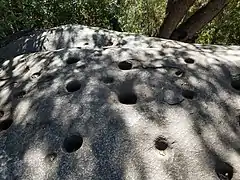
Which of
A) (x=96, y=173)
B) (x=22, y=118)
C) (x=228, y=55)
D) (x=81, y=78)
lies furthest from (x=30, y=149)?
(x=228, y=55)

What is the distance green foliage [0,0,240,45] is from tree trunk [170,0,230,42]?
97 centimetres

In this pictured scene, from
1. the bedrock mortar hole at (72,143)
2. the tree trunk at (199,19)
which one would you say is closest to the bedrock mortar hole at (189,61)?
the bedrock mortar hole at (72,143)

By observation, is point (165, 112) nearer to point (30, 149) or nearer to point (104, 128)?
point (104, 128)

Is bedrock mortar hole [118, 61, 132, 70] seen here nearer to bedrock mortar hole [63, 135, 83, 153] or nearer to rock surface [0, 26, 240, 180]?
rock surface [0, 26, 240, 180]

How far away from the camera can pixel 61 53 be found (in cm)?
246

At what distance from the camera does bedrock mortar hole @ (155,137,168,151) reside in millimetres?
1748

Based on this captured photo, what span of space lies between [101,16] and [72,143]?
13.2 ft

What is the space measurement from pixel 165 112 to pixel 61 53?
0.95m

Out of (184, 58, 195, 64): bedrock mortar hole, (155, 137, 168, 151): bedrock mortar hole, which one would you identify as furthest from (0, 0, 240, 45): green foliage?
(155, 137, 168, 151): bedrock mortar hole

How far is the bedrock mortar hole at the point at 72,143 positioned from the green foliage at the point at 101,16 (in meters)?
2.40

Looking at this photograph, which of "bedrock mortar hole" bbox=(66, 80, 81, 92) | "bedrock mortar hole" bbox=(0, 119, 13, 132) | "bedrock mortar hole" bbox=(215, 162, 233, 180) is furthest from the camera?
"bedrock mortar hole" bbox=(66, 80, 81, 92)

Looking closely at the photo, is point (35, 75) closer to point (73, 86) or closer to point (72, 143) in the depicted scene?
point (73, 86)

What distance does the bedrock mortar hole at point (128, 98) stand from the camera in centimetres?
198

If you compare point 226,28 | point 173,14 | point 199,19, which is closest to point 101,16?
point 173,14
